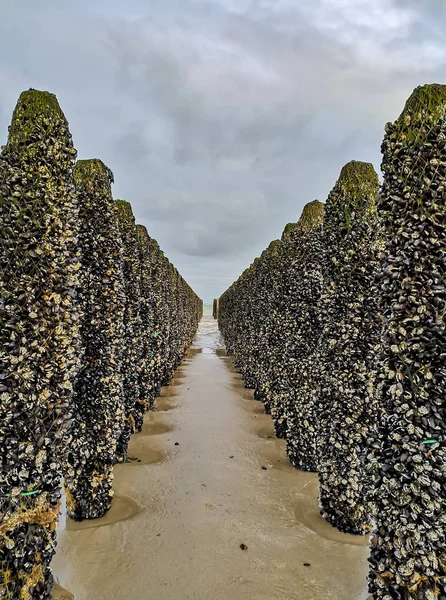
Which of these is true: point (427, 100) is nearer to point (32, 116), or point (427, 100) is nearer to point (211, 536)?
point (32, 116)

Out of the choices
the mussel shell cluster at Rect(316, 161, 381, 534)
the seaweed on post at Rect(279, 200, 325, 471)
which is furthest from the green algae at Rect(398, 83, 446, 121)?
the seaweed on post at Rect(279, 200, 325, 471)

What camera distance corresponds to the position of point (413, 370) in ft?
10.4

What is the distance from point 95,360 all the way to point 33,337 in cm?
195

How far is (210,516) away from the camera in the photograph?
5609 mm

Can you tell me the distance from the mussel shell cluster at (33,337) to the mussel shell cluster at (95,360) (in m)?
1.46

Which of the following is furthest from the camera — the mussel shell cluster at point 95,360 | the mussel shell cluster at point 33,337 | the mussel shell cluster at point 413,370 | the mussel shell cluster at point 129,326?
the mussel shell cluster at point 129,326

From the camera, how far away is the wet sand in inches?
165

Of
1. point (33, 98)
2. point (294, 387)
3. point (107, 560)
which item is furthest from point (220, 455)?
point (33, 98)

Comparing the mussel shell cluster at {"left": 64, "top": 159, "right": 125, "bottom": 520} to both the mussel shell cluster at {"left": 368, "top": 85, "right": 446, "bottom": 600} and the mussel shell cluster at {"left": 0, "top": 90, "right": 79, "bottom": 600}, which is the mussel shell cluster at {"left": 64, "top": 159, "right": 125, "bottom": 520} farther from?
the mussel shell cluster at {"left": 368, "top": 85, "right": 446, "bottom": 600}

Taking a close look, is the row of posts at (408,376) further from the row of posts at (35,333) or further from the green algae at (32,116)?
the green algae at (32,116)

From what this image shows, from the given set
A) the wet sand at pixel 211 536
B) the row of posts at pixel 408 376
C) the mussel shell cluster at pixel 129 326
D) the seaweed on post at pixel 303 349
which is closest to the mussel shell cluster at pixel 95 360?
the wet sand at pixel 211 536

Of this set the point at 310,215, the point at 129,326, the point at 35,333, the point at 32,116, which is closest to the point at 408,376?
the point at 35,333

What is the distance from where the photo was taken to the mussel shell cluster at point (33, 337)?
11.3 feet

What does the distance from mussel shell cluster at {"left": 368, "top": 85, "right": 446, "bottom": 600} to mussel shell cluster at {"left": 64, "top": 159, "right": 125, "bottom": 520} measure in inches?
145
